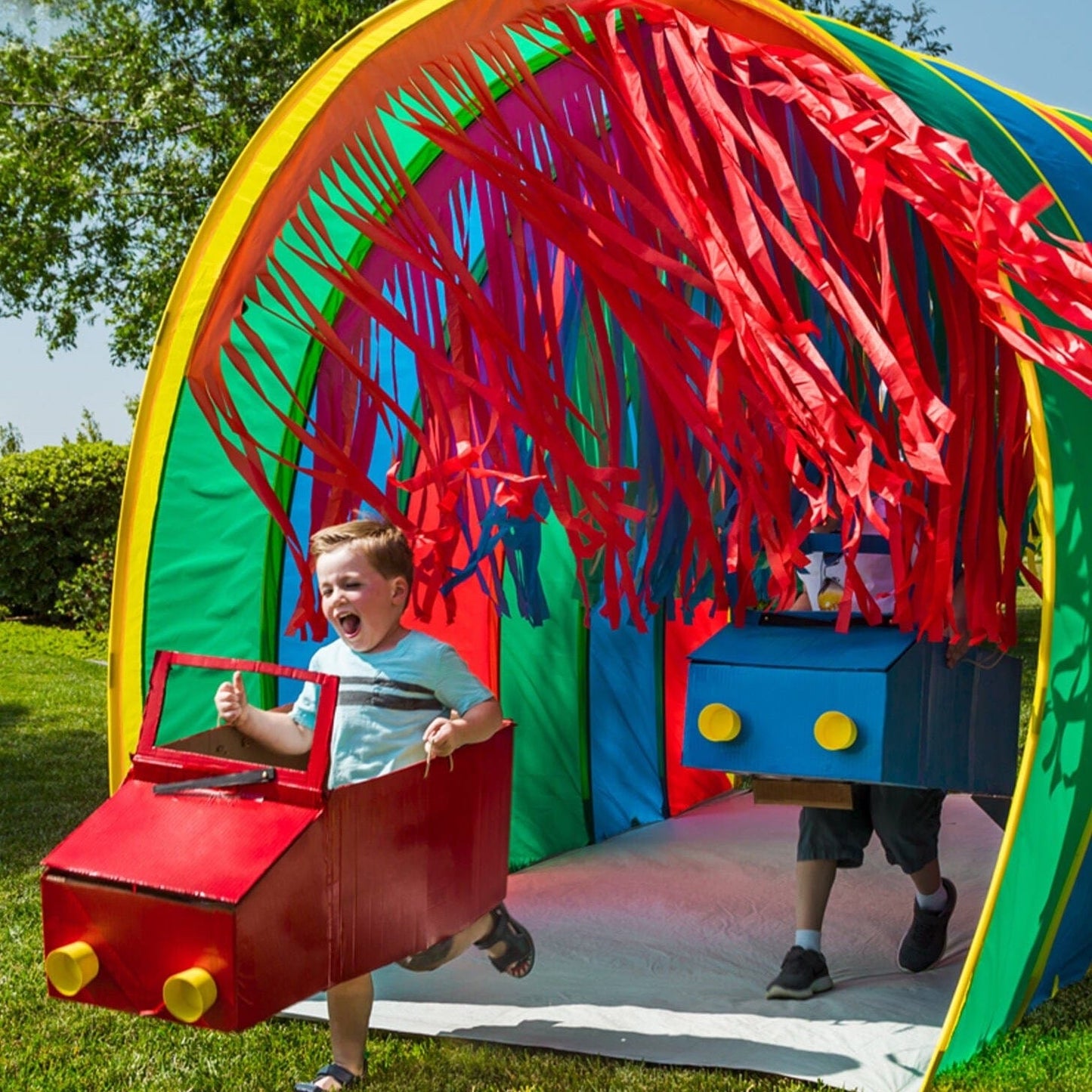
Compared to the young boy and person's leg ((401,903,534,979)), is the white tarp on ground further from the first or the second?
the young boy

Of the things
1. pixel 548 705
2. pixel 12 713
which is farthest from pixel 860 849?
pixel 12 713

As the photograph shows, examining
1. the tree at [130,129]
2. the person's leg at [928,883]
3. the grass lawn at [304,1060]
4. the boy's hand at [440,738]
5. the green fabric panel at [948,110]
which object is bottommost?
the grass lawn at [304,1060]

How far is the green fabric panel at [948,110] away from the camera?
3.19 meters

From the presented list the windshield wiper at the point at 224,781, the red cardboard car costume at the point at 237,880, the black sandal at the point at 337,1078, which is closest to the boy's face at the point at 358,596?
the red cardboard car costume at the point at 237,880

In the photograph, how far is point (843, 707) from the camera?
10.8ft

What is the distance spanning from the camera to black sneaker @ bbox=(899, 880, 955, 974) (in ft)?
13.4

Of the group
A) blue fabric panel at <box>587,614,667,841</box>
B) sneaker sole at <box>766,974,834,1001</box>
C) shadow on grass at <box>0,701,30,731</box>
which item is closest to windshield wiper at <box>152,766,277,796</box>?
sneaker sole at <box>766,974,834,1001</box>

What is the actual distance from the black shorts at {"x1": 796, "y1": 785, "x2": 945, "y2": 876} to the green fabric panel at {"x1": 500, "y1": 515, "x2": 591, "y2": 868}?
142cm

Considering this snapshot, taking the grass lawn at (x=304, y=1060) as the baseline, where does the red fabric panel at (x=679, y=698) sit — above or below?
above

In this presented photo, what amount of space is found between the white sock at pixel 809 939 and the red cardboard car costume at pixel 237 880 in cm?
102

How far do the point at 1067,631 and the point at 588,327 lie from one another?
171 centimetres

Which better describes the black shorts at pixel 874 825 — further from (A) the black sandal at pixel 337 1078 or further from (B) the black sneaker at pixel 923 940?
(A) the black sandal at pixel 337 1078

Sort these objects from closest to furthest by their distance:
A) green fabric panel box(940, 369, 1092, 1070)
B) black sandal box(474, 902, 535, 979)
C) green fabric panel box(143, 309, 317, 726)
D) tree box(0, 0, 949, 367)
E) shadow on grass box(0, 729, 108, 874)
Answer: green fabric panel box(940, 369, 1092, 1070) → black sandal box(474, 902, 535, 979) → green fabric panel box(143, 309, 317, 726) → shadow on grass box(0, 729, 108, 874) → tree box(0, 0, 949, 367)

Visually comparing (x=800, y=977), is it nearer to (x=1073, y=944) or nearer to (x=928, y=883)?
(x=928, y=883)
